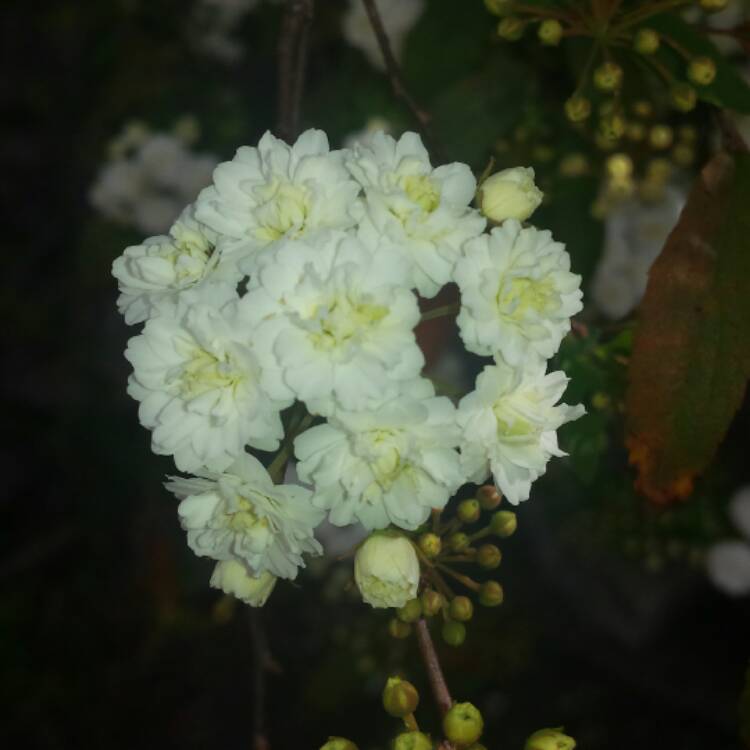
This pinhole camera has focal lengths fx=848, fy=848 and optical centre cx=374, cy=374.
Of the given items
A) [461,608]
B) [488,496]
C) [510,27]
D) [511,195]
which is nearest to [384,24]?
[510,27]

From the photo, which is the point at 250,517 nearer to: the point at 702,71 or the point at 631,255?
the point at 702,71

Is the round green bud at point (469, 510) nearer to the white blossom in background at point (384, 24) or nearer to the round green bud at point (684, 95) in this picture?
the round green bud at point (684, 95)

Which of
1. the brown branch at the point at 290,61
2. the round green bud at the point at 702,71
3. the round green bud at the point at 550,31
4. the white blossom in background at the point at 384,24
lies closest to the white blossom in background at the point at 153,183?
the white blossom in background at the point at 384,24

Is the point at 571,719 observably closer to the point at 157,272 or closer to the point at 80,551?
the point at 80,551

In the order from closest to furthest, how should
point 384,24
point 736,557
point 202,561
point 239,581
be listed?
point 239,581
point 384,24
point 736,557
point 202,561

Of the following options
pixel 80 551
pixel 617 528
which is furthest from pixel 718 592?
pixel 80 551

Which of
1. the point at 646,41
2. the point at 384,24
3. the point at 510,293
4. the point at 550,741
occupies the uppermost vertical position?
the point at 384,24

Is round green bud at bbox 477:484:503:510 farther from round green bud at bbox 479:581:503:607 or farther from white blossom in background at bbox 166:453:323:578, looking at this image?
white blossom in background at bbox 166:453:323:578
